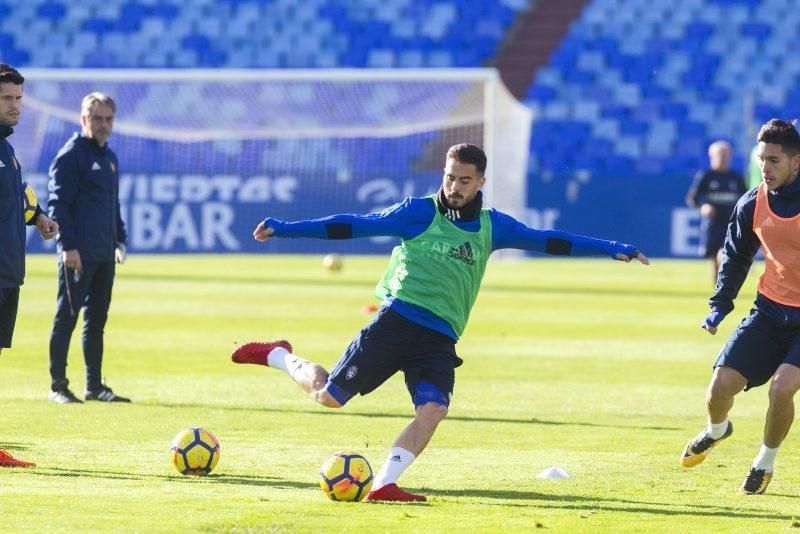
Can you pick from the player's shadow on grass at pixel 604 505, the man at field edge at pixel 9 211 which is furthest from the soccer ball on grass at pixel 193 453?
the player's shadow on grass at pixel 604 505

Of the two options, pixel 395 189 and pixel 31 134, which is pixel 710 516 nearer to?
pixel 395 189

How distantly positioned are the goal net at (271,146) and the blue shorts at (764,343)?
21.3m

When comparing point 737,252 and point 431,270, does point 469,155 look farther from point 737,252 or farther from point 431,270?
point 737,252

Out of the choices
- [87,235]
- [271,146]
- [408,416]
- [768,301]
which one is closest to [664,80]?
[271,146]

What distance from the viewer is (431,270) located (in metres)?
7.48

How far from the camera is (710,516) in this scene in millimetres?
6859

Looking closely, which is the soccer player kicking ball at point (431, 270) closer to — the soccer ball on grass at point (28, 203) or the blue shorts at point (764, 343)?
the blue shorts at point (764, 343)

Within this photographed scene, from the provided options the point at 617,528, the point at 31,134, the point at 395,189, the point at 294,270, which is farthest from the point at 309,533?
the point at 31,134

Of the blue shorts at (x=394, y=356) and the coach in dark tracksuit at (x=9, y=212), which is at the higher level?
the coach in dark tracksuit at (x=9, y=212)

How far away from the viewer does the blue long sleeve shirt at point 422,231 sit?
7.29 meters

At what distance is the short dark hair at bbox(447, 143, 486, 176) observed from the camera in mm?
7242

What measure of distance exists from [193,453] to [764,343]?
120 inches

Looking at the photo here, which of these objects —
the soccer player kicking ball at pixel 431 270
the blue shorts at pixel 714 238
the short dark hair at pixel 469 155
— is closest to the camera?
the short dark hair at pixel 469 155

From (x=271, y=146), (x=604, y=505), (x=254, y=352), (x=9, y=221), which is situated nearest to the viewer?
(x=604, y=505)
